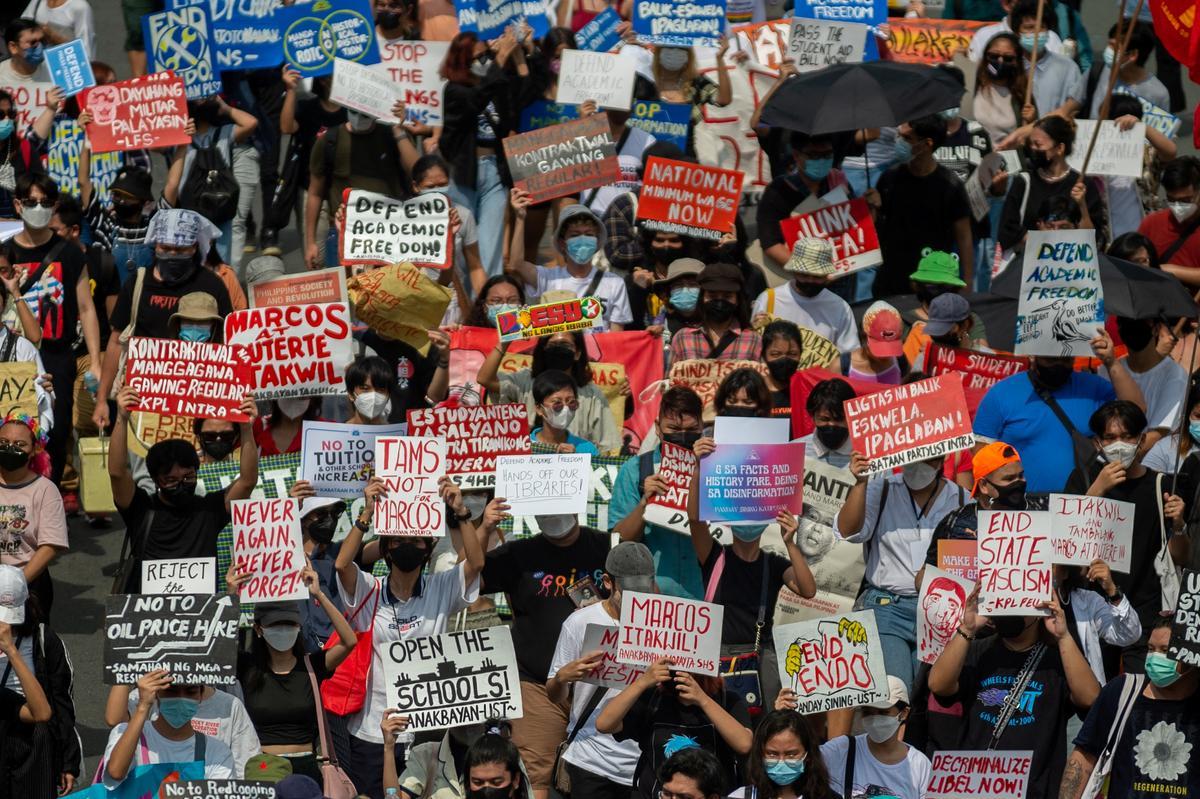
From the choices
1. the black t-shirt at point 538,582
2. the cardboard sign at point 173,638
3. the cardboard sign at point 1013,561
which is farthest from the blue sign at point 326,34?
the cardboard sign at point 1013,561

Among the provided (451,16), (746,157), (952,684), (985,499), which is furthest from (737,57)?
(952,684)

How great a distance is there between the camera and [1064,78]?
58.2 ft

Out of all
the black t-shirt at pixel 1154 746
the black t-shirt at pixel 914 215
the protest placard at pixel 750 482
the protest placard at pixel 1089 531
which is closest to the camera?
the black t-shirt at pixel 1154 746

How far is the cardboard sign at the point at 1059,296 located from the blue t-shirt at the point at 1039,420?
0.19m

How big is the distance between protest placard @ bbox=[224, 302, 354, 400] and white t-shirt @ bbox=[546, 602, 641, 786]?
283 cm

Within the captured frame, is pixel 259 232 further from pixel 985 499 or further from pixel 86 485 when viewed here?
pixel 985 499

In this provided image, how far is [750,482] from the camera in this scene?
1140 centimetres

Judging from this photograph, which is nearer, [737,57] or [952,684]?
[952,684]

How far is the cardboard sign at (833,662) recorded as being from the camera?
1037cm

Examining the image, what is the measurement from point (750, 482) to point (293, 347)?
9.97 feet

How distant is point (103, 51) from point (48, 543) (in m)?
12.5

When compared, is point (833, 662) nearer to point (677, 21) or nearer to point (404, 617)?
point (404, 617)

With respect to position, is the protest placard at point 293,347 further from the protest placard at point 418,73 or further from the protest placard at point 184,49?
the protest placard at point 184,49

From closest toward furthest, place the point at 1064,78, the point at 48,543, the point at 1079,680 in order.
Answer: the point at 1079,680 → the point at 48,543 → the point at 1064,78
